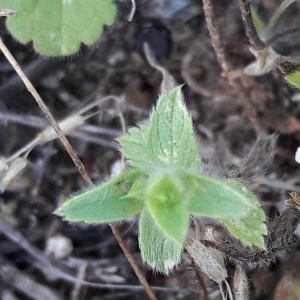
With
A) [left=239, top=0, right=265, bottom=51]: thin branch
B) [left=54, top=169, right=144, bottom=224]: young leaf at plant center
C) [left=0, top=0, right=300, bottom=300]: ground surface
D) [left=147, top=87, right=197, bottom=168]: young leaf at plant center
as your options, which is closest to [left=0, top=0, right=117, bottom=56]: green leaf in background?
[left=0, top=0, right=300, bottom=300]: ground surface

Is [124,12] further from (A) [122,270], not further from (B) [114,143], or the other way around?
(A) [122,270]

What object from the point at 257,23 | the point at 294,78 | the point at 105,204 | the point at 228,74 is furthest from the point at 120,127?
the point at 105,204

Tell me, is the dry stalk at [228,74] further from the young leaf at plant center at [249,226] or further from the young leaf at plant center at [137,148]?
the young leaf at plant center at [249,226]

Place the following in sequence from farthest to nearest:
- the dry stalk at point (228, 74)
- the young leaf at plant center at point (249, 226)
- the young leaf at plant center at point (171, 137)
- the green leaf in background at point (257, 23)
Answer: the green leaf in background at point (257, 23), the dry stalk at point (228, 74), the young leaf at plant center at point (249, 226), the young leaf at plant center at point (171, 137)

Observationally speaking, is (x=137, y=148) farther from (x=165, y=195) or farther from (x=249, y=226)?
(x=249, y=226)

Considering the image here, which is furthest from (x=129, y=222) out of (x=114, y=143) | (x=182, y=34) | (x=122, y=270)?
(x=182, y=34)

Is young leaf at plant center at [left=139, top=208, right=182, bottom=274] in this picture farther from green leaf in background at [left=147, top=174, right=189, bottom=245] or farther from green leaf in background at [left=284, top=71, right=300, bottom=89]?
green leaf in background at [left=284, top=71, right=300, bottom=89]

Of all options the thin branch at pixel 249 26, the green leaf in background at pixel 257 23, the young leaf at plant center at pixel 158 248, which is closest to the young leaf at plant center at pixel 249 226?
the young leaf at plant center at pixel 158 248
